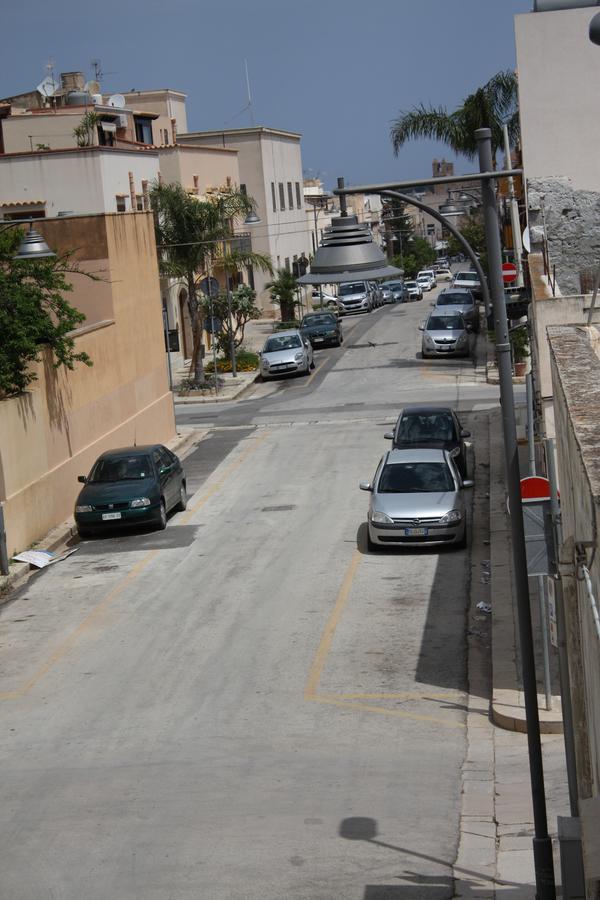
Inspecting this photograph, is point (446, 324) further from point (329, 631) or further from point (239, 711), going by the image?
point (239, 711)

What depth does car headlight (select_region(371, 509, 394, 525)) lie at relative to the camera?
20.8 metres

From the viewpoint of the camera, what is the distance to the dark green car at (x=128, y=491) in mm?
23766

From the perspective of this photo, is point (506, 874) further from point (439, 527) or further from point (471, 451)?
point (471, 451)

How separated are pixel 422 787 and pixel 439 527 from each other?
9.27m

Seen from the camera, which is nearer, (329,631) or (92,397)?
(329,631)

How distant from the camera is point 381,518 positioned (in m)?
20.9

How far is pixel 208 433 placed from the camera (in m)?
36.2

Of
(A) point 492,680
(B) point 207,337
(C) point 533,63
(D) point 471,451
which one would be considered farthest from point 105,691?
(B) point 207,337

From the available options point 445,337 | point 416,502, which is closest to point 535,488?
point 416,502

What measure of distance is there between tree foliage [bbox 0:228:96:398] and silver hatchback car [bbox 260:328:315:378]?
1899cm

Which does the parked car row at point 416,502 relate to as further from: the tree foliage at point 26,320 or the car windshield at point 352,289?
the car windshield at point 352,289

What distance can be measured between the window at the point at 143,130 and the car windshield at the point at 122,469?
128 feet

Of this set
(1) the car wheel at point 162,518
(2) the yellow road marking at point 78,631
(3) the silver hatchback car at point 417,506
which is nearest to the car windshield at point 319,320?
(1) the car wheel at point 162,518

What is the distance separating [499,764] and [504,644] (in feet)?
11.2
